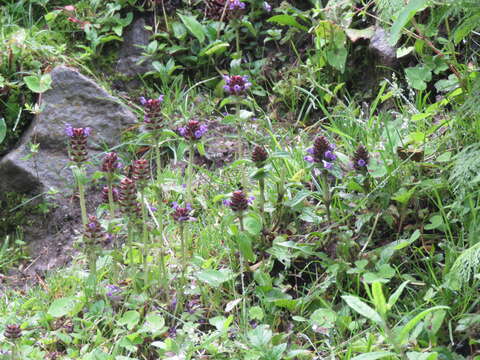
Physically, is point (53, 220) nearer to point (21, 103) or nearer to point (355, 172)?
point (21, 103)

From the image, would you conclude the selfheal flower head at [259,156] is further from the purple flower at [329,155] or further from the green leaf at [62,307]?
the green leaf at [62,307]

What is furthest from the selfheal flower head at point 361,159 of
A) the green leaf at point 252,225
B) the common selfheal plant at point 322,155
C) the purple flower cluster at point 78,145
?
the purple flower cluster at point 78,145

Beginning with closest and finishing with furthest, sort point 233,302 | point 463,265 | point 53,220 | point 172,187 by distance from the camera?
1. point 463,265
2. point 233,302
3. point 172,187
4. point 53,220

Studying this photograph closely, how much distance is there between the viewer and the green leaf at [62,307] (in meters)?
2.83

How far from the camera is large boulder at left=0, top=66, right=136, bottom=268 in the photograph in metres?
3.99

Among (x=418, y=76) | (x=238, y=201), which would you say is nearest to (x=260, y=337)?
(x=238, y=201)

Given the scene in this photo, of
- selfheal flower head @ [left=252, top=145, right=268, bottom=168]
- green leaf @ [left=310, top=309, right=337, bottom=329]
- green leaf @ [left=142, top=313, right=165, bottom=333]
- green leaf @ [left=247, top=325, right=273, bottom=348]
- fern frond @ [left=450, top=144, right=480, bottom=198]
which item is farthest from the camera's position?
selfheal flower head @ [left=252, top=145, right=268, bottom=168]

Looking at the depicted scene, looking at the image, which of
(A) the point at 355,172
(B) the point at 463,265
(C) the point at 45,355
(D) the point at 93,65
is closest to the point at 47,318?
(C) the point at 45,355

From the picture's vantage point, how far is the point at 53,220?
13.1ft

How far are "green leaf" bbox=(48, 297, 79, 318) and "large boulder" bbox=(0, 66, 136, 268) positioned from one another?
1.03 meters

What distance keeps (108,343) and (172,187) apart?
0.80 metres

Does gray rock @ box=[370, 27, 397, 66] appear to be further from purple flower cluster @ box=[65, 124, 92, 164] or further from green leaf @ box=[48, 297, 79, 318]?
green leaf @ box=[48, 297, 79, 318]

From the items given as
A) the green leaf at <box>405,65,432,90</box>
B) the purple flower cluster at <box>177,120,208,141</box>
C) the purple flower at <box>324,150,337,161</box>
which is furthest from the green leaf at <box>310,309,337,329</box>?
the green leaf at <box>405,65,432,90</box>

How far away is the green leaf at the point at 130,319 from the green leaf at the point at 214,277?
1.00ft
